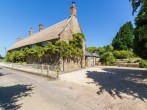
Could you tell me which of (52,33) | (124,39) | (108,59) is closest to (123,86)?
(52,33)

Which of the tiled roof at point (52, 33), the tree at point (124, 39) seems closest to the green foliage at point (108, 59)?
the tiled roof at point (52, 33)

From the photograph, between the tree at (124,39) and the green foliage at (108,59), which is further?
the tree at (124,39)

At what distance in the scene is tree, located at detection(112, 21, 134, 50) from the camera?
6222 centimetres

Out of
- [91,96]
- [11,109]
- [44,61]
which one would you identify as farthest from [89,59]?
[11,109]

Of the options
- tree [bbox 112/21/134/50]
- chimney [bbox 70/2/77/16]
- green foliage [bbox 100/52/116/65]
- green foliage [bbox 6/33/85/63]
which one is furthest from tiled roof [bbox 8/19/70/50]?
tree [bbox 112/21/134/50]

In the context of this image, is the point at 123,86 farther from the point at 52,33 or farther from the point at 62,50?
the point at 52,33

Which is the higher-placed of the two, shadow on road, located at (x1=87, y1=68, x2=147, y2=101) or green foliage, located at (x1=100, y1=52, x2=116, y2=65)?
green foliage, located at (x1=100, y1=52, x2=116, y2=65)

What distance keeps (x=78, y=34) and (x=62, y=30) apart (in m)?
3.48

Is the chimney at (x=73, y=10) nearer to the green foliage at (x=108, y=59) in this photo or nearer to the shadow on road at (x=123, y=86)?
the shadow on road at (x=123, y=86)

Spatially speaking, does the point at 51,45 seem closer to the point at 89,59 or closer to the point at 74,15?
the point at 74,15

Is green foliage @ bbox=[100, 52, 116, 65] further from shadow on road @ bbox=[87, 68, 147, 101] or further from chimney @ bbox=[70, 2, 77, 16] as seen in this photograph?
shadow on road @ bbox=[87, 68, 147, 101]

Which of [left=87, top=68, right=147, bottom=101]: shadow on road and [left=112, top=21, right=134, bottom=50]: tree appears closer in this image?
[left=87, top=68, right=147, bottom=101]: shadow on road

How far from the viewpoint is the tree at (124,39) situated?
62.2 meters

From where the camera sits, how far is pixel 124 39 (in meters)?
62.8
